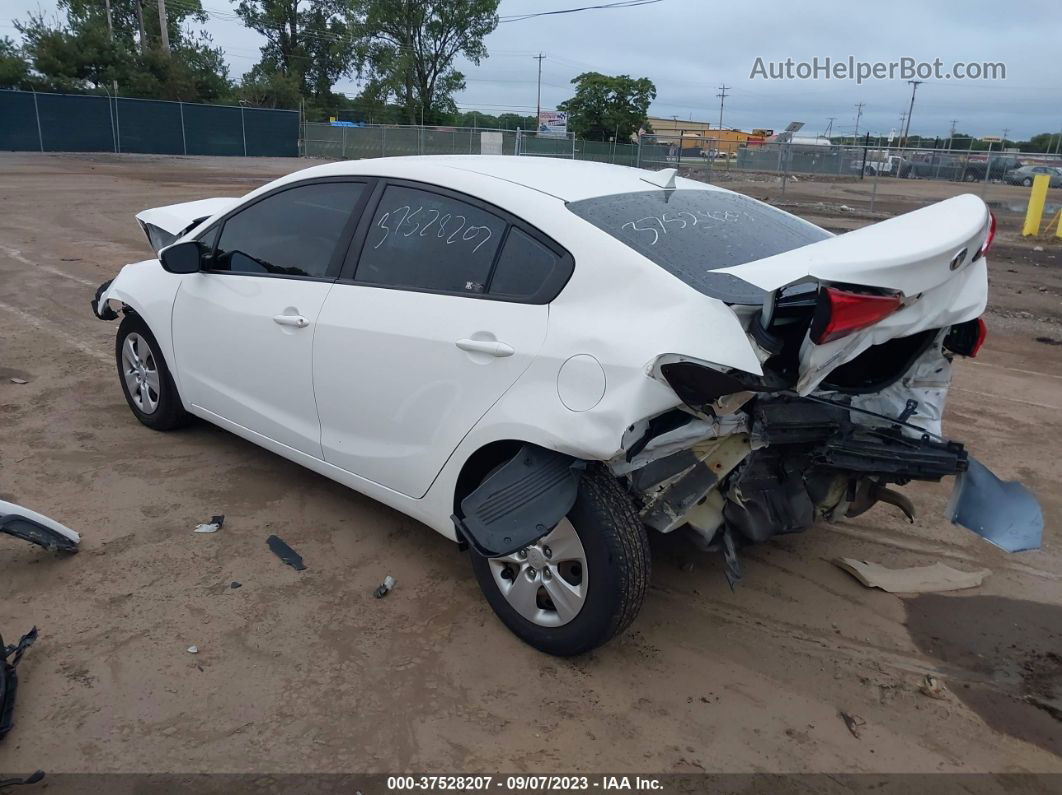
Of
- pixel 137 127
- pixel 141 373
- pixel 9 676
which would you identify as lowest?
pixel 9 676

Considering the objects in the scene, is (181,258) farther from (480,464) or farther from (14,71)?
(14,71)

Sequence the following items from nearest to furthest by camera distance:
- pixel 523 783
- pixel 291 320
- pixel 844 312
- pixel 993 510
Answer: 1. pixel 844 312
2. pixel 523 783
3. pixel 993 510
4. pixel 291 320

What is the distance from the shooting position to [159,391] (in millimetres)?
4812

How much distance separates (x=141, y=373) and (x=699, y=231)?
3498mm

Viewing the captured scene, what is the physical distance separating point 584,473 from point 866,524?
Result: 2.16 metres

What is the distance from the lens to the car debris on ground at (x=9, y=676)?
262cm

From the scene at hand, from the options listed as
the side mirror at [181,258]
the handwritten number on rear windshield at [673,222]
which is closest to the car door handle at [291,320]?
the side mirror at [181,258]

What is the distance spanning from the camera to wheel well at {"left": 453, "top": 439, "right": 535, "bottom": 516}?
3.07m

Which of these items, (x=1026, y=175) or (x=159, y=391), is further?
(x=1026, y=175)

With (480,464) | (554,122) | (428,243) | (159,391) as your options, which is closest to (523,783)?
(480,464)

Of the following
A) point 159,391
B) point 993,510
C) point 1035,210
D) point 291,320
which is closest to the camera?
point 993,510

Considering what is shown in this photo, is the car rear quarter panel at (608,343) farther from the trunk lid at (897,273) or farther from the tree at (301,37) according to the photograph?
the tree at (301,37)

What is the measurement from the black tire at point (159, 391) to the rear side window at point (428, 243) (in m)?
1.84

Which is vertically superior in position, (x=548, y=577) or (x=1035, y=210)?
(x=1035, y=210)
